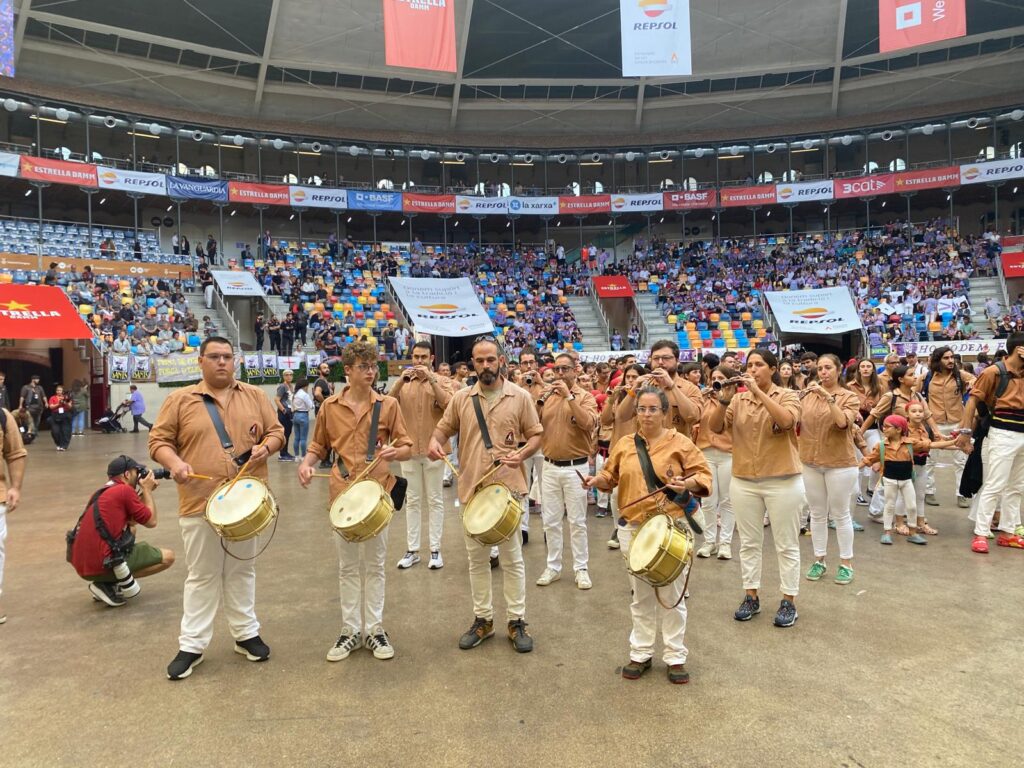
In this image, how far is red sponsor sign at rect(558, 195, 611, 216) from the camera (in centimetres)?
3434

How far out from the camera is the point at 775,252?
1337 inches

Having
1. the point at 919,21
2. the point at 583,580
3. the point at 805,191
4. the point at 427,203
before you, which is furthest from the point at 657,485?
the point at 805,191

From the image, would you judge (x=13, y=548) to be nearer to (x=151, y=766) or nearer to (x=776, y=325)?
(x=151, y=766)

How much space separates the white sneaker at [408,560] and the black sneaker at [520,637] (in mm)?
1975

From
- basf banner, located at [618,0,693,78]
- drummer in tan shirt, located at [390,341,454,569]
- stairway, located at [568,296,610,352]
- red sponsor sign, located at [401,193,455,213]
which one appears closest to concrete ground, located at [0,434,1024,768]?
drummer in tan shirt, located at [390,341,454,569]

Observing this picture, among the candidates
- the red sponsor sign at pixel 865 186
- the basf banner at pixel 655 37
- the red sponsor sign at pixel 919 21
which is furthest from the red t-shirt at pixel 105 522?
the red sponsor sign at pixel 865 186

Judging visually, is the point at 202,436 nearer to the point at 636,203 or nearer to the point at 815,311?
the point at 815,311

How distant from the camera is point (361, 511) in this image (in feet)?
13.3

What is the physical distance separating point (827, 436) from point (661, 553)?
2786 mm

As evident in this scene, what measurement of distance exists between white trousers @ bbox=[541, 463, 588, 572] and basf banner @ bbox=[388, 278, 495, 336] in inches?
837

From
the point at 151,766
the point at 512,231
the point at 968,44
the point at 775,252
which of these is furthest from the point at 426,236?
the point at 151,766

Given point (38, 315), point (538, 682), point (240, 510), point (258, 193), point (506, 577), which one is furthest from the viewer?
point (258, 193)

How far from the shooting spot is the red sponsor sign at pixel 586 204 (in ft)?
113

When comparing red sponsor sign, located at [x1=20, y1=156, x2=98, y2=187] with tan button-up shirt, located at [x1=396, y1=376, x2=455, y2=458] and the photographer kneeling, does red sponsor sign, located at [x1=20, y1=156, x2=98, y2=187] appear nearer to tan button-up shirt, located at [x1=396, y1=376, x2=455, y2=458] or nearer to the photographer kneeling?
the photographer kneeling
